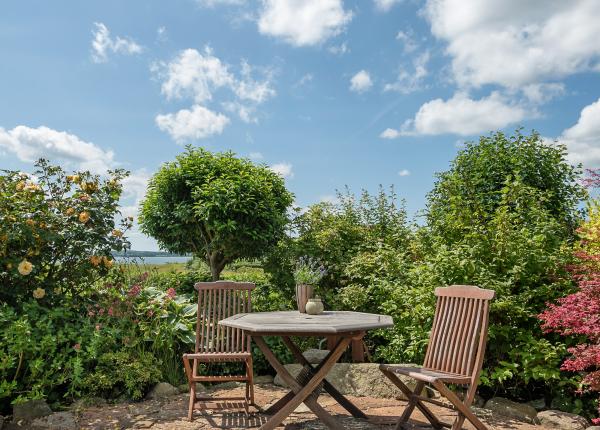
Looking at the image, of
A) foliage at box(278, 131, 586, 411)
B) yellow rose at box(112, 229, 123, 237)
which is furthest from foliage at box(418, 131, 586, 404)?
yellow rose at box(112, 229, 123, 237)

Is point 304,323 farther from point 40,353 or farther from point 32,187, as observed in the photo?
point 32,187

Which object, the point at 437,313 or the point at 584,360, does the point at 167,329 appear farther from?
the point at 584,360

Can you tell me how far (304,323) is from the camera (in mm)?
4219

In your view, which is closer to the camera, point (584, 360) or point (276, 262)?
point (584, 360)

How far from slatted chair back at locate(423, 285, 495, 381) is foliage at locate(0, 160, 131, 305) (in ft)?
12.5

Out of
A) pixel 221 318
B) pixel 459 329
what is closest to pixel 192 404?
pixel 221 318

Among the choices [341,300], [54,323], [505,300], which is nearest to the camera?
[505,300]

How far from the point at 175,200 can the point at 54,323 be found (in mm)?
2846

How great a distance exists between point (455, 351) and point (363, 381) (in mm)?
1670

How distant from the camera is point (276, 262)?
810 centimetres

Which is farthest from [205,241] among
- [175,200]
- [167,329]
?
[167,329]

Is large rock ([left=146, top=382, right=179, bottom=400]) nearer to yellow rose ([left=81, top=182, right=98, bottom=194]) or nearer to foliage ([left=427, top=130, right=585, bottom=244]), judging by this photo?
yellow rose ([left=81, top=182, right=98, bottom=194])

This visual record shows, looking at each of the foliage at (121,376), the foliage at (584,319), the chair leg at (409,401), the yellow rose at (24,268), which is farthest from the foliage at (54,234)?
the foliage at (584,319)

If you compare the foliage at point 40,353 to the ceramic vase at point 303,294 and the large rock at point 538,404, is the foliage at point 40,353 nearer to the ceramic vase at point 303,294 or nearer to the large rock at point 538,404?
the ceramic vase at point 303,294
